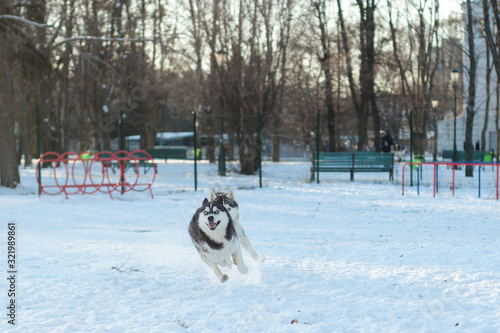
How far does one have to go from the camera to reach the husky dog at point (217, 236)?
17.4ft

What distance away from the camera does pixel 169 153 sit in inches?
798

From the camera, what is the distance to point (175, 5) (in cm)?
2956

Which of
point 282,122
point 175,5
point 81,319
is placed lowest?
point 81,319

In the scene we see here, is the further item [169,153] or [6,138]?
[169,153]

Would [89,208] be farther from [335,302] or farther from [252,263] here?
[335,302]

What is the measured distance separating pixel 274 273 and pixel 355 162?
1381 centimetres

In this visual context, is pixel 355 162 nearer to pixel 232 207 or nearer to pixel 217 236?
pixel 232 207

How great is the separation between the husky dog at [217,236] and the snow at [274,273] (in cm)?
28

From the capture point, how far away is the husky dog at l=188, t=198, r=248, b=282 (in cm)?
530

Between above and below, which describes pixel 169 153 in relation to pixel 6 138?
below

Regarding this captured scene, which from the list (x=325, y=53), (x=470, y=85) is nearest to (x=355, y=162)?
(x=470, y=85)

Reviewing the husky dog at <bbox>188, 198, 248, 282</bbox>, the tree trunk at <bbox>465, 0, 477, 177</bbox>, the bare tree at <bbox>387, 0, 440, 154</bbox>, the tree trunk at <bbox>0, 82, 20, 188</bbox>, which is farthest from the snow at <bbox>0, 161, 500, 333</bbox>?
the bare tree at <bbox>387, 0, 440, 154</bbox>

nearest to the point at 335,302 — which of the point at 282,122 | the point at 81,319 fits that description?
the point at 81,319

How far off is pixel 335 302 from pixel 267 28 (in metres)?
19.4
